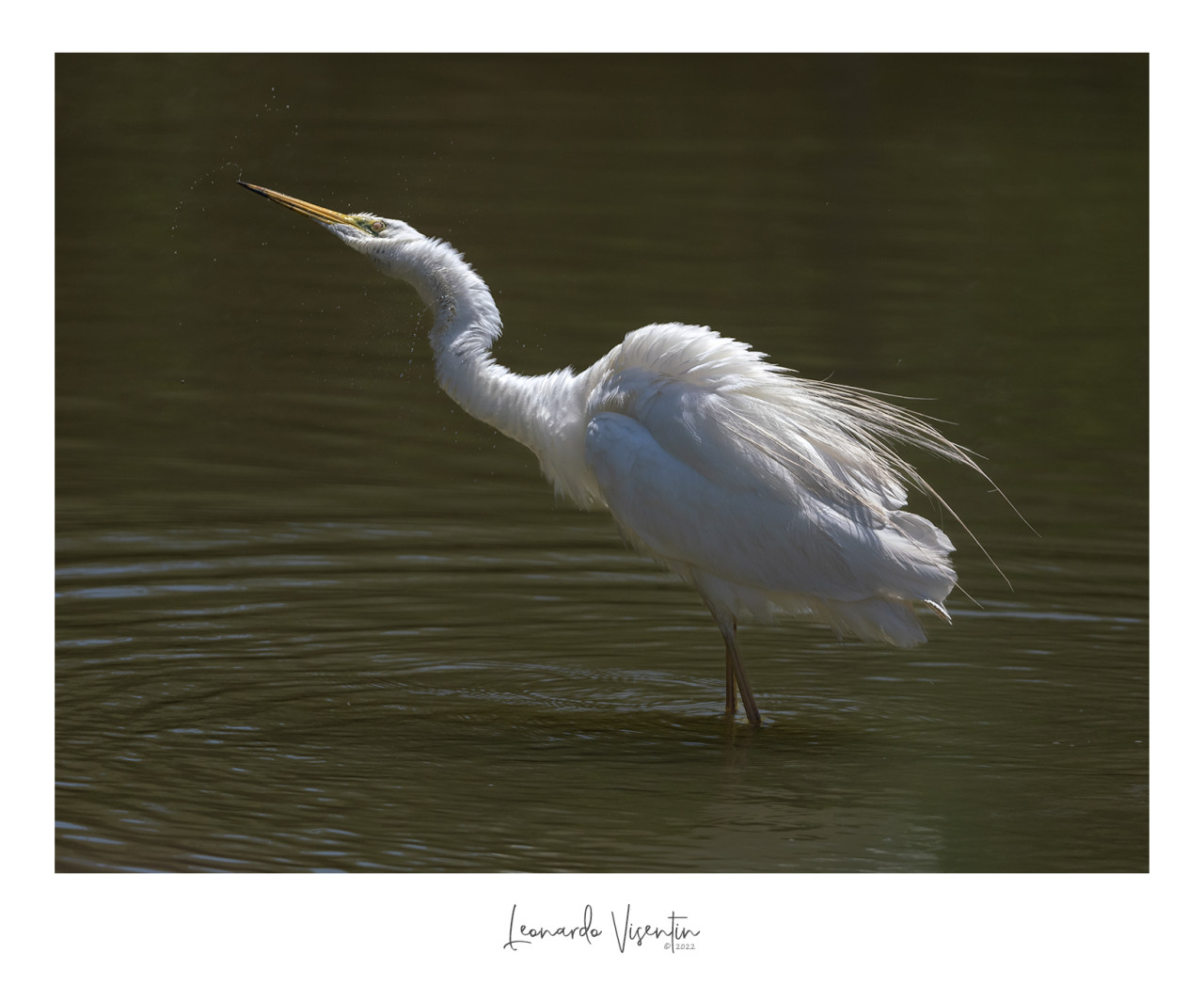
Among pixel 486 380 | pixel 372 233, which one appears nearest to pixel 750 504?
pixel 486 380

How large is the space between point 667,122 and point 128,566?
1237 centimetres

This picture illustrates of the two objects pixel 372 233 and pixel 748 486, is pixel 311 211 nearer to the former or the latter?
pixel 372 233

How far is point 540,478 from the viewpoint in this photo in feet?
32.1

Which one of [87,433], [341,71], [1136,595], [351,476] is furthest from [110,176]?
[1136,595]

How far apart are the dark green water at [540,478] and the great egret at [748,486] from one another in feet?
1.78

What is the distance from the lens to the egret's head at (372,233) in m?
6.80

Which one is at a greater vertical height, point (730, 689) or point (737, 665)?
point (737, 665)

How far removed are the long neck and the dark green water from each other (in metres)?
0.92

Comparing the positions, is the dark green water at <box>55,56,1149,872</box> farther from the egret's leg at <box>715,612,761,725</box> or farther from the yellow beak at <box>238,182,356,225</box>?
the yellow beak at <box>238,182,356,225</box>

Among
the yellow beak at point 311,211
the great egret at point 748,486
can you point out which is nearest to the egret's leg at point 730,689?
the great egret at point 748,486

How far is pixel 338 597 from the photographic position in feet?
25.0

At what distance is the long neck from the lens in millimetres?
6668

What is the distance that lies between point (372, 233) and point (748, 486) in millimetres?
1868

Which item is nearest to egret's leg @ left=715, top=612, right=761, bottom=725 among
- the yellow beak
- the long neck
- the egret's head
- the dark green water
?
the dark green water
